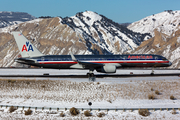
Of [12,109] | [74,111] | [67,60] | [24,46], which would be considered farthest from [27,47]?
[74,111]

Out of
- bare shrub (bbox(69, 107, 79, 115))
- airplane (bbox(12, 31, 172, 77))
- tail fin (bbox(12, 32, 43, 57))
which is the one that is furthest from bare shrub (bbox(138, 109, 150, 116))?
tail fin (bbox(12, 32, 43, 57))

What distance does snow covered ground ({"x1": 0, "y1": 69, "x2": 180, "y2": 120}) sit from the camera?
24781mm

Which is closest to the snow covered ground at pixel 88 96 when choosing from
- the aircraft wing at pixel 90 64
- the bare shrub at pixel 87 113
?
the bare shrub at pixel 87 113

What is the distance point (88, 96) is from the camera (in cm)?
2939

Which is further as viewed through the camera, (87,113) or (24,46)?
(24,46)

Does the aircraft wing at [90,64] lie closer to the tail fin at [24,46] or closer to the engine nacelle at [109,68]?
the engine nacelle at [109,68]

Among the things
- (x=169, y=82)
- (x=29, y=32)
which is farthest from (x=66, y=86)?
(x=29, y=32)

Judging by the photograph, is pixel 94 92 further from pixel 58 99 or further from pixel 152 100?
pixel 152 100

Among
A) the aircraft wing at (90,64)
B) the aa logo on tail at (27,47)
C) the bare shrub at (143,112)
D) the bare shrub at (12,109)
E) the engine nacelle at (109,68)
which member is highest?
the aa logo on tail at (27,47)

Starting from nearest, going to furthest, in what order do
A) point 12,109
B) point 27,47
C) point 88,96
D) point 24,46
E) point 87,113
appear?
point 87,113
point 12,109
point 88,96
point 24,46
point 27,47

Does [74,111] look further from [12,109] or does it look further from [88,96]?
[12,109]

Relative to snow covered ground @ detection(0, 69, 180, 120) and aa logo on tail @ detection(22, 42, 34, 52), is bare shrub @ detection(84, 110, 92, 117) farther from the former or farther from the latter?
aa logo on tail @ detection(22, 42, 34, 52)

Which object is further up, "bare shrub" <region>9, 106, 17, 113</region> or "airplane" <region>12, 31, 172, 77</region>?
"airplane" <region>12, 31, 172, 77</region>

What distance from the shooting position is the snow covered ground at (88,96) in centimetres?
2478
